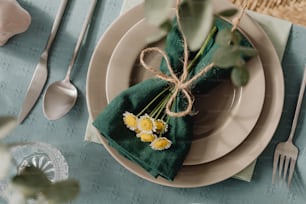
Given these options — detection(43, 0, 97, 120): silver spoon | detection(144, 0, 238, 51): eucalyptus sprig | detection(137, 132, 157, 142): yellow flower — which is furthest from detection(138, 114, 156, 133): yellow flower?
detection(144, 0, 238, 51): eucalyptus sprig

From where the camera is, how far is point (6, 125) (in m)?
0.58

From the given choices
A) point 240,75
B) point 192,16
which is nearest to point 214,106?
point 240,75

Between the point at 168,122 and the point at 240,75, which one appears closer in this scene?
the point at 240,75

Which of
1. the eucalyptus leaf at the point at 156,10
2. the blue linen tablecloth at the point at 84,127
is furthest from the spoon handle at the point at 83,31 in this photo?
the eucalyptus leaf at the point at 156,10

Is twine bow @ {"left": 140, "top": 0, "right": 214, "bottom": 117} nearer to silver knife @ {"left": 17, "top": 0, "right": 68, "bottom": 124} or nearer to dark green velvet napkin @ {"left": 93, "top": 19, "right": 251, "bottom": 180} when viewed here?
dark green velvet napkin @ {"left": 93, "top": 19, "right": 251, "bottom": 180}

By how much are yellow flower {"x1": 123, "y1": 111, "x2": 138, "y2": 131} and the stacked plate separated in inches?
1.6

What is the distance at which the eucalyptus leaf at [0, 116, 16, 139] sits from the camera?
0.57m

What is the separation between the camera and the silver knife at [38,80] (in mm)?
795

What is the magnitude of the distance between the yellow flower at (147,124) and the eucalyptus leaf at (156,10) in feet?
0.93

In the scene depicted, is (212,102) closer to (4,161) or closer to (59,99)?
(59,99)

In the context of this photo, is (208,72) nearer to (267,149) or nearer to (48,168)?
(267,149)

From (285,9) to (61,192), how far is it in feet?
1.33

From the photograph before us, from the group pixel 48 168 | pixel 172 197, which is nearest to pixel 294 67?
pixel 172 197

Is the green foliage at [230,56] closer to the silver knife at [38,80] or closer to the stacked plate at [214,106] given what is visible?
the stacked plate at [214,106]
